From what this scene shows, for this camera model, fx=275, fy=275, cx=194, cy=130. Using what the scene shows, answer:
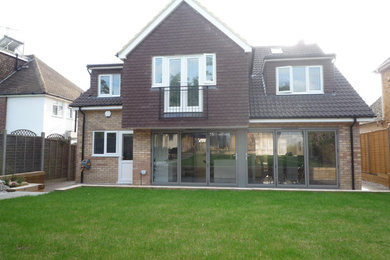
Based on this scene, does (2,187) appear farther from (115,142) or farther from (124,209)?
(124,209)

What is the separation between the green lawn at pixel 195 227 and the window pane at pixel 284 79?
4927mm

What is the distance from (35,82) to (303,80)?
1875cm

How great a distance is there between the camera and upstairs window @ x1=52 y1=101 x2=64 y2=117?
2079 centimetres

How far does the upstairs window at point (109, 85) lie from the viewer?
12836 mm

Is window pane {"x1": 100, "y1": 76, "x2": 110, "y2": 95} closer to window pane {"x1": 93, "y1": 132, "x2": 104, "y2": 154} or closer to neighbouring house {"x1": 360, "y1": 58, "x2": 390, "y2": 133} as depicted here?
window pane {"x1": 93, "y1": 132, "x2": 104, "y2": 154}

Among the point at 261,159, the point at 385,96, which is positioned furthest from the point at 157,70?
the point at 385,96

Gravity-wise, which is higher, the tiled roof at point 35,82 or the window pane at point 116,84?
the tiled roof at point 35,82

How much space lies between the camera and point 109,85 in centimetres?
1292

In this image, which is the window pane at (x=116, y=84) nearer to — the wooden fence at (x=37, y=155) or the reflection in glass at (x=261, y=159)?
the wooden fence at (x=37, y=155)

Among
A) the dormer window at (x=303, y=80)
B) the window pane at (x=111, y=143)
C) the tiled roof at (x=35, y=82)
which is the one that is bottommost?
the window pane at (x=111, y=143)

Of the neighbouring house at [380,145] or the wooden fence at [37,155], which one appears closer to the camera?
the wooden fence at [37,155]

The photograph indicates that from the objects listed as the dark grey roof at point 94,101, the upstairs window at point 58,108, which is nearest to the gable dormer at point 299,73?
the dark grey roof at point 94,101

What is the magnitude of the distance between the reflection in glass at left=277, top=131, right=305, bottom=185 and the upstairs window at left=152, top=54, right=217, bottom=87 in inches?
141

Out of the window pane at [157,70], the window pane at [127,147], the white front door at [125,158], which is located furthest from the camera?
the window pane at [127,147]
